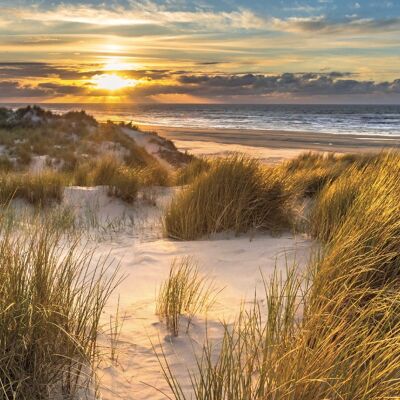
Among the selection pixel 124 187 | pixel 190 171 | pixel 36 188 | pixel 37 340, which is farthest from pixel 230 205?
pixel 190 171

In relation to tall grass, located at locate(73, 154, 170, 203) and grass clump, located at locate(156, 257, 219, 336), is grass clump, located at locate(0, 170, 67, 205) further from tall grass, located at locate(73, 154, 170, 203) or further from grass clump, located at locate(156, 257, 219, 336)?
grass clump, located at locate(156, 257, 219, 336)

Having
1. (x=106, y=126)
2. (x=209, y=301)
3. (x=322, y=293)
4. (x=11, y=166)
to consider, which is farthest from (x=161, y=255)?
(x=106, y=126)

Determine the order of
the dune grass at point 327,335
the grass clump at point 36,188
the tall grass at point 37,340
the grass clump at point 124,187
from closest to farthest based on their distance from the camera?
the dune grass at point 327,335 < the tall grass at point 37,340 < the grass clump at point 36,188 < the grass clump at point 124,187

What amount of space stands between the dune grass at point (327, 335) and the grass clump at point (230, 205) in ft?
3.47

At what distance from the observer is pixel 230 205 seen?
5262 mm

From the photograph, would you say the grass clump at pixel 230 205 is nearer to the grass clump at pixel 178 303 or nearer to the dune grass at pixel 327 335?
the dune grass at pixel 327 335

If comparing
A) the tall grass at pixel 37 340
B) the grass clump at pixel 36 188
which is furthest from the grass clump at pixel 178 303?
the grass clump at pixel 36 188

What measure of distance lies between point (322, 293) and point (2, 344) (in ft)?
5.03

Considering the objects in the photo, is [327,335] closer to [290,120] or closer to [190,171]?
[190,171]

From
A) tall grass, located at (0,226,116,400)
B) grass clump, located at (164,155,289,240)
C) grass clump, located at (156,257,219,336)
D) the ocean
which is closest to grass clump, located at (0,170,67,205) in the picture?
grass clump, located at (164,155,289,240)

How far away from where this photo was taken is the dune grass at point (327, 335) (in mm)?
1720

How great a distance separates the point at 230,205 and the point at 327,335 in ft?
10.8

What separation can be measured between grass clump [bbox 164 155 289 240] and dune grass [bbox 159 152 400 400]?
3.47ft

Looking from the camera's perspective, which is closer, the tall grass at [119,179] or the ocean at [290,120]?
the tall grass at [119,179]
